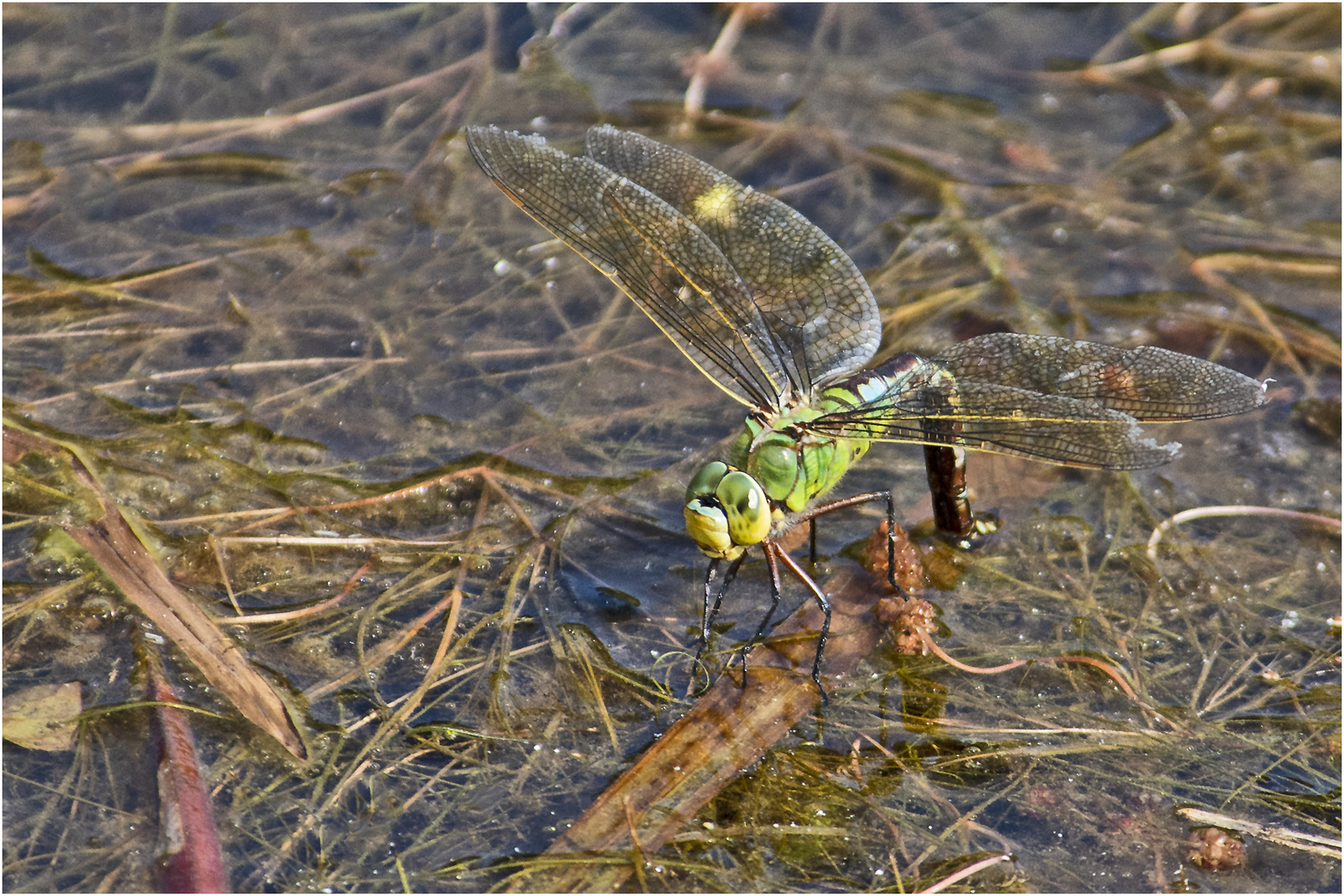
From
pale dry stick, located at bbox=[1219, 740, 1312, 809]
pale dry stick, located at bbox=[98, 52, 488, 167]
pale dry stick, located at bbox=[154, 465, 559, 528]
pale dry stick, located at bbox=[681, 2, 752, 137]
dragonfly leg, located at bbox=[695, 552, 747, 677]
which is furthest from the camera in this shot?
pale dry stick, located at bbox=[681, 2, 752, 137]

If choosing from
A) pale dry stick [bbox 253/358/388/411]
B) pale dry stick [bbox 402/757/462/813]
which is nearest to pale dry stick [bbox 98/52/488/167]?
pale dry stick [bbox 253/358/388/411]

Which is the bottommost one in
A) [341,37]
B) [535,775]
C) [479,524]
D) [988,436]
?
[535,775]

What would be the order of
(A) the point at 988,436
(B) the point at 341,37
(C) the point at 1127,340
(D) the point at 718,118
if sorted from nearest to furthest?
1. (A) the point at 988,436
2. (C) the point at 1127,340
3. (D) the point at 718,118
4. (B) the point at 341,37

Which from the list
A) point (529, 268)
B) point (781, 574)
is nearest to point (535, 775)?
point (781, 574)

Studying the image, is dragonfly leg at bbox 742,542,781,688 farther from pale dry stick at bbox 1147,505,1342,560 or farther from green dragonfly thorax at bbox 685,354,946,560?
pale dry stick at bbox 1147,505,1342,560

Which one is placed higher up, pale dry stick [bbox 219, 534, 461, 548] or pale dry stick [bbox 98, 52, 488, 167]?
pale dry stick [bbox 98, 52, 488, 167]

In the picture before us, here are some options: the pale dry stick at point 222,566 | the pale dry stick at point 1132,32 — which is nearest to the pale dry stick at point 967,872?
the pale dry stick at point 222,566

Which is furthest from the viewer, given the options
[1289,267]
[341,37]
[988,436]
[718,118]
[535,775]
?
[341,37]

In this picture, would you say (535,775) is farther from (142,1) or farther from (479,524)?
(142,1)

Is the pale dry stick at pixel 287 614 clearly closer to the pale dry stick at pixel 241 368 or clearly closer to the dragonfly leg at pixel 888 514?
the pale dry stick at pixel 241 368
